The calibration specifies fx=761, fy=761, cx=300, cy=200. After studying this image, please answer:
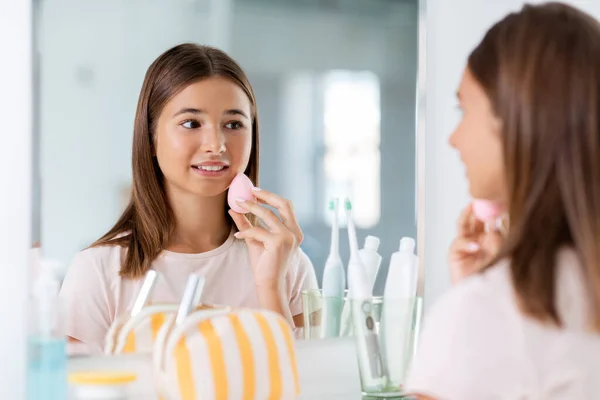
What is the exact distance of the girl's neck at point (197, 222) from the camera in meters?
0.98

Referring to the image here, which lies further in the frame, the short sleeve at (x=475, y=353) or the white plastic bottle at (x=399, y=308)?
the white plastic bottle at (x=399, y=308)

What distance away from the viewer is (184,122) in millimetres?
964

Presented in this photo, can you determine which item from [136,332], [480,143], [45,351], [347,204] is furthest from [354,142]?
[45,351]

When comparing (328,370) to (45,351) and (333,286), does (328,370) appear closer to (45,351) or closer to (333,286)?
(333,286)

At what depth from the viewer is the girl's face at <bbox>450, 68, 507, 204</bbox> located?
31.8 inches

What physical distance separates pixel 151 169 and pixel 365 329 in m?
0.38

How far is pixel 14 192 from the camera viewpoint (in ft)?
2.83

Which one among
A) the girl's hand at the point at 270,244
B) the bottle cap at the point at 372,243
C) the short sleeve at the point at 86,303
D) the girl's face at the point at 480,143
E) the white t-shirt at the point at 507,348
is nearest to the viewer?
the white t-shirt at the point at 507,348

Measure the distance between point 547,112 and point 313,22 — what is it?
0.45 meters

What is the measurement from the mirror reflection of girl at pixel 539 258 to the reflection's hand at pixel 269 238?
324 millimetres

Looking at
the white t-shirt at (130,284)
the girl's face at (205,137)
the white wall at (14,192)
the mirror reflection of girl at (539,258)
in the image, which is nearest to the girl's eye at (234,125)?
the girl's face at (205,137)

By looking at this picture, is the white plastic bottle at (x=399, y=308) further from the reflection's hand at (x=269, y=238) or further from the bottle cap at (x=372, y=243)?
the reflection's hand at (x=269, y=238)

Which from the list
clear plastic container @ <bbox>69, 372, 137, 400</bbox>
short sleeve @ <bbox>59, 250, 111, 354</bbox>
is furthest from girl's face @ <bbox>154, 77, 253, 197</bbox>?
clear plastic container @ <bbox>69, 372, 137, 400</bbox>

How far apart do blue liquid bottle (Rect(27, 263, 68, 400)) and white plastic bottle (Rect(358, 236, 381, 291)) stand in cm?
45
